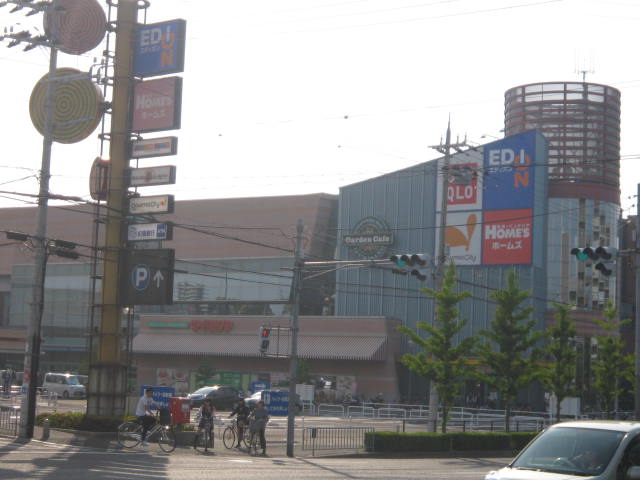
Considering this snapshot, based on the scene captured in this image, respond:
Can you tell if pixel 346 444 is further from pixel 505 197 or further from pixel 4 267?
pixel 4 267

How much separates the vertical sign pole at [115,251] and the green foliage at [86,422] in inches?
44.2

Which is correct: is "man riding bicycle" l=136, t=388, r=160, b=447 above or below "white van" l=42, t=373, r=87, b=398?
above

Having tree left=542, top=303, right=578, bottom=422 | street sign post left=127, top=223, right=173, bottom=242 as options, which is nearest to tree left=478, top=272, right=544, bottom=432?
tree left=542, top=303, right=578, bottom=422

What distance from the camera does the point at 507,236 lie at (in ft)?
202

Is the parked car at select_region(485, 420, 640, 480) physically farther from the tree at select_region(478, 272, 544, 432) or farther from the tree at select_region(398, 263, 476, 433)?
the tree at select_region(478, 272, 544, 432)

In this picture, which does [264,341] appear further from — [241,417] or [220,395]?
[220,395]

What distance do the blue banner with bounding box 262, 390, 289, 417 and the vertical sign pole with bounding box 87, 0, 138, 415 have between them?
670 centimetres

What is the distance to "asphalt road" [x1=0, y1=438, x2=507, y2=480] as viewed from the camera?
19.3 meters

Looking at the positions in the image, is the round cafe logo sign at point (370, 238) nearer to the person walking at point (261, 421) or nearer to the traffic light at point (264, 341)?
the person walking at point (261, 421)

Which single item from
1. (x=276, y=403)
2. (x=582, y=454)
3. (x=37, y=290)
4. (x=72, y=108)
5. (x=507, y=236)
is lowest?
(x=276, y=403)

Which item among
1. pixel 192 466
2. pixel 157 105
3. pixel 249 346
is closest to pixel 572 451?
pixel 192 466

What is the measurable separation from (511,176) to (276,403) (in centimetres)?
3589

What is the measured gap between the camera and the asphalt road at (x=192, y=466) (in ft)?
63.4

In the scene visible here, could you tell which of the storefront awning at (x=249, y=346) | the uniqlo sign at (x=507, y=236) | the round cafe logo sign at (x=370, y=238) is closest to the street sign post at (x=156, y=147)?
the storefront awning at (x=249, y=346)
